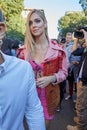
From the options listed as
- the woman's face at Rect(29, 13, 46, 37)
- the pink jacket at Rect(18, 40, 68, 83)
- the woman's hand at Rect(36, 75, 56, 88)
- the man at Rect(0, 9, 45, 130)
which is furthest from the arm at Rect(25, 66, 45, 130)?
the woman's face at Rect(29, 13, 46, 37)

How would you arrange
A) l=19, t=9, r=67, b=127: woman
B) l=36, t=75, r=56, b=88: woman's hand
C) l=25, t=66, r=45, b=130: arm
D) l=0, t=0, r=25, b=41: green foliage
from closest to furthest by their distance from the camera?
l=25, t=66, r=45, b=130: arm, l=36, t=75, r=56, b=88: woman's hand, l=19, t=9, r=67, b=127: woman, l=0, t=0, r=25, b=41: green foliage

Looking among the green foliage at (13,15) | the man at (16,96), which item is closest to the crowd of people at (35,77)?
the man at (16,96)

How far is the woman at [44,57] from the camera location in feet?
12.2

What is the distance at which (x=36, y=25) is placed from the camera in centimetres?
381

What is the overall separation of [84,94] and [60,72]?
1251 millimetres

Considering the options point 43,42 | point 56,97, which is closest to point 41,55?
point 43,42

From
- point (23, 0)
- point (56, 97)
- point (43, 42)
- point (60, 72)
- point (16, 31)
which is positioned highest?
point (43, 42)

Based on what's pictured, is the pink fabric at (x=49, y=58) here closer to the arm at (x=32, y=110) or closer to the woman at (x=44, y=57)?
the woman at (x=44, y=57)

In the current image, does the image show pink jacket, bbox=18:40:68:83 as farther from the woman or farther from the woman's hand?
the woman's hand

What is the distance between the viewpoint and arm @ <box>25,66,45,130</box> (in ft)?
6.54

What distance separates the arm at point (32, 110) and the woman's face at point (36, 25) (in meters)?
1.84

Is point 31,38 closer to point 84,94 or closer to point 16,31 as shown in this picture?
point 84,94

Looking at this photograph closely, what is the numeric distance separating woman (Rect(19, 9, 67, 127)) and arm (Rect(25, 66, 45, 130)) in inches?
63.7

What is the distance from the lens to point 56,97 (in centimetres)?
396
